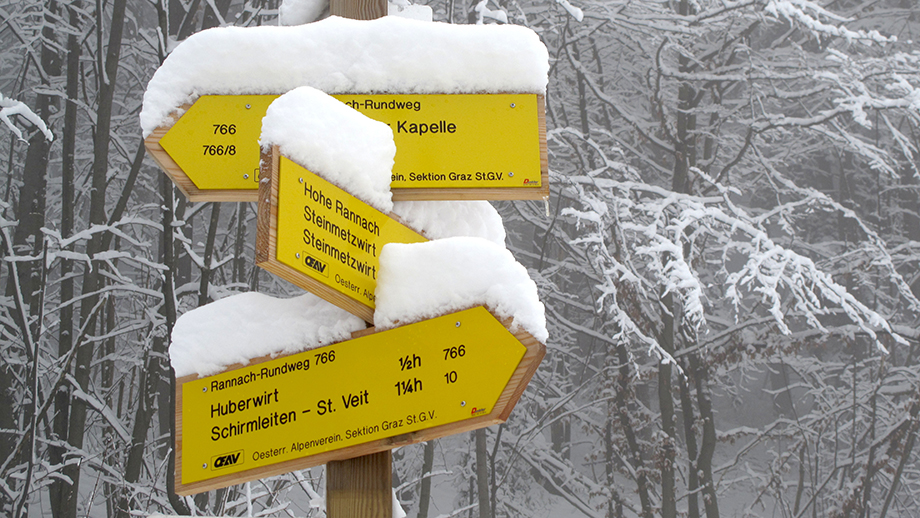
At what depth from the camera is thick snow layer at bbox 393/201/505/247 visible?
1.43 meters

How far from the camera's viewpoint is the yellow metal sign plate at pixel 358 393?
1116 millimetres

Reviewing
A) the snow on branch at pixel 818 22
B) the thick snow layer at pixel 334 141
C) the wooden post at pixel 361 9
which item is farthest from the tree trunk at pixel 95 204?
the snow on branch at pixel 818 22

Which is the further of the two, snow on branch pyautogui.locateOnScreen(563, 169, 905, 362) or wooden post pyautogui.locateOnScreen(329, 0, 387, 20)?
snow on branch pyautogui.locateOnScreen(563, 169, 905, 362)

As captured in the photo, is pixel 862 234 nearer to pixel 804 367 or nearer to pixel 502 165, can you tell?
pixel 804 367

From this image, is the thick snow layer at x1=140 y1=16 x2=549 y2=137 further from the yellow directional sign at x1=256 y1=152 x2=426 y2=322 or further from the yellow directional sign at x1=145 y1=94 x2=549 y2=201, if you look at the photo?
the yellow directional sign at x1=256 y1=152 x2=426 y2=322

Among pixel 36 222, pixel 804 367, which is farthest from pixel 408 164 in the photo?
pixel 804 367

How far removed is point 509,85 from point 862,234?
1013 cm

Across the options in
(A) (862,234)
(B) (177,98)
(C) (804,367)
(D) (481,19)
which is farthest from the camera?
(A) (862,234)

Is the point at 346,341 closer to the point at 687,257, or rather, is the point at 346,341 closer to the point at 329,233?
the point at 329,233

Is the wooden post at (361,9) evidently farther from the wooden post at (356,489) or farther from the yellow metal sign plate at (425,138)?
the wooden post at (356,489)

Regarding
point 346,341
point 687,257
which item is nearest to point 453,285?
point 346,341

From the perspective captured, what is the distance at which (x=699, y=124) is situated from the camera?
7945 millimetres

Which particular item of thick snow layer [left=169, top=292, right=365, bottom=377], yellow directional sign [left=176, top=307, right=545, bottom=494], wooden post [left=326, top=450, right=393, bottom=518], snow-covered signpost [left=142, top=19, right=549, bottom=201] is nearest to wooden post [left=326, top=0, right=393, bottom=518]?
wooden post [left=326, top=450, right=393, bottom=518]

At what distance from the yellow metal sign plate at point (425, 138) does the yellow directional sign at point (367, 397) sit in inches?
14.7
